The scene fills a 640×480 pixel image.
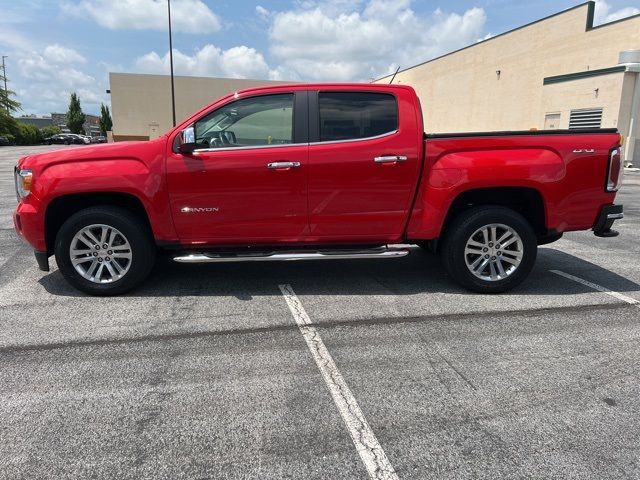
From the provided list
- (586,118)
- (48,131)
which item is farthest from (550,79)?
(48,131)

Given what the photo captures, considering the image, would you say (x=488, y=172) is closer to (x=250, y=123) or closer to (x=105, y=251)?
(x=250, y=123)

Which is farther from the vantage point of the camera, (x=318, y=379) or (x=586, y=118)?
(x=586, y=118)

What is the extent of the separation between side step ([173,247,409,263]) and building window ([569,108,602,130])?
21716 mm

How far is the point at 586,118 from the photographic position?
23875 millimetres

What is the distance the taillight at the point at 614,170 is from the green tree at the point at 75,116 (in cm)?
9723

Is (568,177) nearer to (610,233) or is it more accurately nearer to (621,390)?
(610,233)

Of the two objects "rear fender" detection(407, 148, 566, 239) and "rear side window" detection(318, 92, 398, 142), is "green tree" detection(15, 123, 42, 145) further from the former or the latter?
"rear fender" detection(407, 148, 566, 239)

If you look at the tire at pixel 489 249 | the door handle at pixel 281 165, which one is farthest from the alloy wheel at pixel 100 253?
the tire at pixel 489 249

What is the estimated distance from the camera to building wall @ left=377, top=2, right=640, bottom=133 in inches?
928

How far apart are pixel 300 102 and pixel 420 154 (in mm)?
1269

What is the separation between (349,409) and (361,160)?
8.26 feet

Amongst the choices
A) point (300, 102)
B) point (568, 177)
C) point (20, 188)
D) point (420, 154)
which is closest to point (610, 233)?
point (568, 177)

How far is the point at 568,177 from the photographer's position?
4.89m

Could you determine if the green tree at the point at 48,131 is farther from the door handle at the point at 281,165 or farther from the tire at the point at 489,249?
the tire at the point at 489,249
